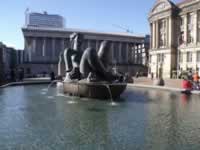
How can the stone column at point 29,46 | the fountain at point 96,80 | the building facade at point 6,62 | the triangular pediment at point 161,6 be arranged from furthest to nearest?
the stone column at point 29,46
the triangular pediment at point 161,6
the building facade at point 6,62
the fountain at point 96,80

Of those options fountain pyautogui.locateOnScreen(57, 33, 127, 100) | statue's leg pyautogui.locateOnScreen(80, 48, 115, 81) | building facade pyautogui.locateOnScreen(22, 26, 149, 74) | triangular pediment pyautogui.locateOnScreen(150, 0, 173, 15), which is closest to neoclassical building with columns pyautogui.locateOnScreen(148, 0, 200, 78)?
triangular pediment pyautogui.locateOnScreen(150, 0, 173, 15)

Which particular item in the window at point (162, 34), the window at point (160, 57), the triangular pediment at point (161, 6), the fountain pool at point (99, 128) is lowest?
the fountain pool at point (99, 128)

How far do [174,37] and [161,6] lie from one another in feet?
30.4

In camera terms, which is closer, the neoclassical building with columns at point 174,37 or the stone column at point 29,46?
the neoclassical building with columns at point 174,37

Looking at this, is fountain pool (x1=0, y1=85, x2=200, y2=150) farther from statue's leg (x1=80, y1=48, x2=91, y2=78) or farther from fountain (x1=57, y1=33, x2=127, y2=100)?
statue's leg (x1=80, y1=48, x2=91, y2=78)

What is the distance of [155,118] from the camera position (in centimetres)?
1585

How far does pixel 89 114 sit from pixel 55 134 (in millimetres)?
5028

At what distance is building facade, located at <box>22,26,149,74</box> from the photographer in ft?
434

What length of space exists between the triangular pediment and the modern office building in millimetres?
43795

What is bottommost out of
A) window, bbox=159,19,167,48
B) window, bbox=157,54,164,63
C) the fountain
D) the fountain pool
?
the fountain pool

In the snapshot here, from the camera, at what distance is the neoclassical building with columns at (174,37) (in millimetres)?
75062

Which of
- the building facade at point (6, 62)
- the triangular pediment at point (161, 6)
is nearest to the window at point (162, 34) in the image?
the triangular pediment at point (161, 6)

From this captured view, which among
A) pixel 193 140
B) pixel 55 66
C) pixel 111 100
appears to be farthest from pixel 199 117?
pixel 55 66

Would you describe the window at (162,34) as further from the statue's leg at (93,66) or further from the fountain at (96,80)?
the statue's leg at (93,66)
